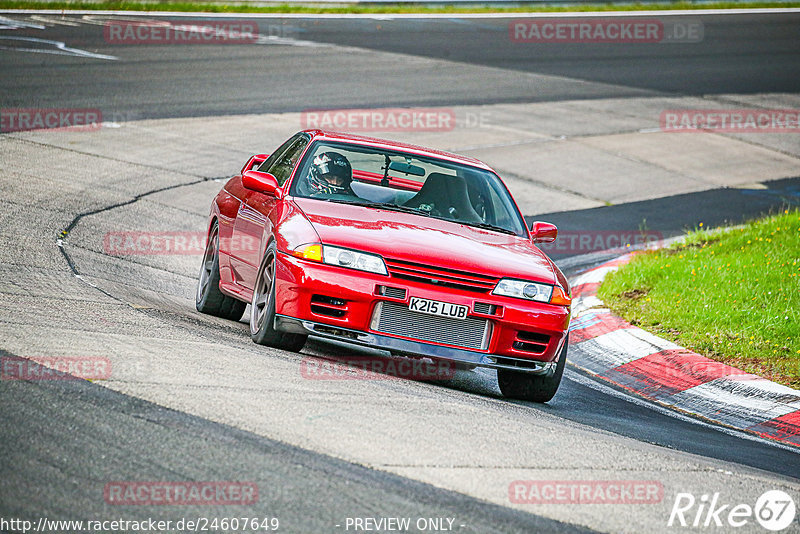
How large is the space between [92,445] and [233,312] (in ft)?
14.4

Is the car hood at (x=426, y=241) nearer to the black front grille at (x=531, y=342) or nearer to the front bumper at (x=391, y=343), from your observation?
the black front grille at (x=531, y=342)

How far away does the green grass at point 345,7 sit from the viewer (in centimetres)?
2706

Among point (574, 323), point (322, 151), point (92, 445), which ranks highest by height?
point (322, 151)

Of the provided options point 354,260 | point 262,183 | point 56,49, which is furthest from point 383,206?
point 56,49

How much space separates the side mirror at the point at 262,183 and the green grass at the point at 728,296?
12.3ft

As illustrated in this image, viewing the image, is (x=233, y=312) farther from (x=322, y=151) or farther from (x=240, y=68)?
(x=240, y=68)

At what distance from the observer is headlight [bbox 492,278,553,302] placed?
21.8ft

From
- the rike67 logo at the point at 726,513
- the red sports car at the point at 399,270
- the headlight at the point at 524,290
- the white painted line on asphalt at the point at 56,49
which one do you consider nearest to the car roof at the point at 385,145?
the red sports car at the point at 399,270

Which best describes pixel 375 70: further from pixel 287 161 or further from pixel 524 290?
pixel 524 290

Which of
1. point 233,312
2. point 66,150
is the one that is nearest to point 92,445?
point 233,312

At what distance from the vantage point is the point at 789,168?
18734mm

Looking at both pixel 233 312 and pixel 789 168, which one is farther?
pixel 789 168

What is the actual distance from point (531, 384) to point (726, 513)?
2.50m

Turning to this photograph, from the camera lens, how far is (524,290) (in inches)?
264
